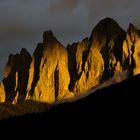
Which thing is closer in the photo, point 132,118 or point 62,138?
point 132,118

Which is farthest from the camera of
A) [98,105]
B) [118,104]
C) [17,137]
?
[17,137]

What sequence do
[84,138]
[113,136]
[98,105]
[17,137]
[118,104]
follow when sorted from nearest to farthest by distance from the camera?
[113,136]
[84,138]
[118,104]
[98,105]
[17,137]

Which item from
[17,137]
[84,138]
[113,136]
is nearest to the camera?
[113,136]

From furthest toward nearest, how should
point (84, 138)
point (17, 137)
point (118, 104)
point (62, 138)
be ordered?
point (17, 137)
point (118, 104)
point (62, 138)
point (84, 138)

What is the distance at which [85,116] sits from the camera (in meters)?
141

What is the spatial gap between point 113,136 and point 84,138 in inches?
454

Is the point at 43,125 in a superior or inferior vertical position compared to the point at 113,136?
superior

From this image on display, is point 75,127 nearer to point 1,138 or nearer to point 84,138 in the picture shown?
point 84,138

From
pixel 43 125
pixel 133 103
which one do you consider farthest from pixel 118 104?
pixel 43 125

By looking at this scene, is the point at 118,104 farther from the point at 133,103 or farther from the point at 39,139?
the point at 39,139

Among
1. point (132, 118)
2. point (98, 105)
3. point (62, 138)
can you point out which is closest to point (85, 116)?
point (98, 105)

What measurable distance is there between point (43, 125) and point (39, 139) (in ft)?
82.5

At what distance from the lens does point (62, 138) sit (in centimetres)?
12450

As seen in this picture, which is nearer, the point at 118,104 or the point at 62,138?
the point at 62,138
